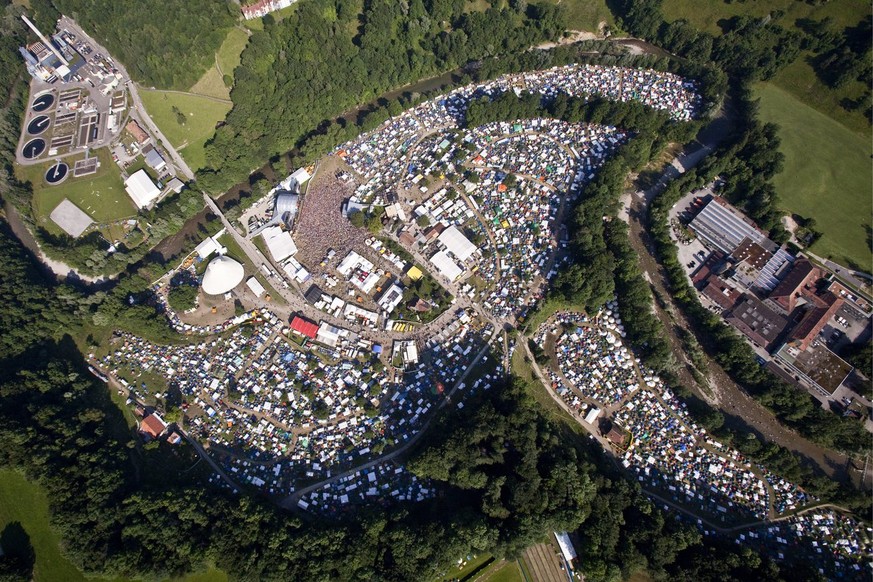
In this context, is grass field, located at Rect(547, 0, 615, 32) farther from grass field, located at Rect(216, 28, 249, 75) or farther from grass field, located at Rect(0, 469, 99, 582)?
grass field, located at Rect(0, 469, 99, 582)

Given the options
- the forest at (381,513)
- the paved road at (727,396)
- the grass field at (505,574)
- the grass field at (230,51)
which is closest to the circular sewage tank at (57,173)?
the grass field at (230,51)

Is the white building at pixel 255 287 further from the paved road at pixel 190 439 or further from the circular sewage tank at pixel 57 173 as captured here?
the circular sewage tank at pixel 57 173

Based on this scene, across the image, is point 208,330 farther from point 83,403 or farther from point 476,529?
point 476,529

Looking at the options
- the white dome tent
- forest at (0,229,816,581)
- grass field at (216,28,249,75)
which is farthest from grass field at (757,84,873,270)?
grass field at (216,28,249,75)

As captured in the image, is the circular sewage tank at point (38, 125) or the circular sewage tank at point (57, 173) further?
the circular sewage tank at point (38, 125)

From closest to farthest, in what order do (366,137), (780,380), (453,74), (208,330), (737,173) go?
(780,380)
(208,330)
(737,173)
(366,137)
(453,74)

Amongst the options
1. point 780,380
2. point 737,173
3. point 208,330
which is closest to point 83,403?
point 208,330

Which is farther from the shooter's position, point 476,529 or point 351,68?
point 351,68
